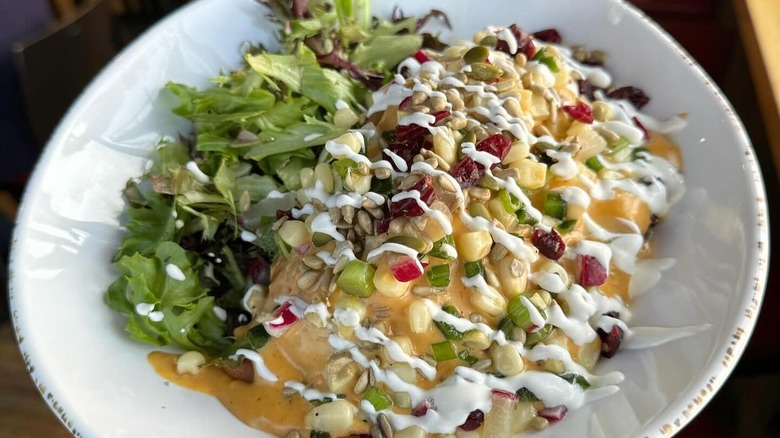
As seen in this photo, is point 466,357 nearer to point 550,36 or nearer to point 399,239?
point 399,239

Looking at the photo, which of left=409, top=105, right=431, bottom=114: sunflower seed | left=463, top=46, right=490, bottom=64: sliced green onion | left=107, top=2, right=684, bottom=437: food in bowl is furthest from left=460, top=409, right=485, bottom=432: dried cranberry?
left=463, top=46, right=490, bottom=64: sliced green onion

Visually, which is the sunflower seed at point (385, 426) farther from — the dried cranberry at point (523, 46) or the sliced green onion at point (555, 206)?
the dried cranberry at point (523, 46)

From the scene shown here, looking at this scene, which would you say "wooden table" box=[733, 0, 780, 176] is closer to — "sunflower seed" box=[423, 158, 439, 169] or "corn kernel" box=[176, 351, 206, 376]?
"sunflower seed" box=[423, 158, 439, 169]

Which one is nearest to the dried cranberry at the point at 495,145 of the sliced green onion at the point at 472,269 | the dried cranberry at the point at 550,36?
the sliced green onion at the point at 472,269

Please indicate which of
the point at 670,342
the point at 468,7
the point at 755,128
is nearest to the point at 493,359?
the point at 670,342

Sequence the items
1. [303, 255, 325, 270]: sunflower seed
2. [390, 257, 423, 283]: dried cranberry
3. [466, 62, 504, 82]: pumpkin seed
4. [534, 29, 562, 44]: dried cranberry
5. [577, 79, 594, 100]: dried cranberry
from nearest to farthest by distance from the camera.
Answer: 1. [390, 257, 423, 283]: dried cranberry
2. [303, 255, 325, 270]: sunflower seed
3. [466, 62, 504, 82]: pumpkin seed
4. [577, 79, 594, 100]: dried cranberry
5. [534, 29, 562, 44]: dried cranberry

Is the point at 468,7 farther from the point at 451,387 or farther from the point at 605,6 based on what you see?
the point at 451,387
